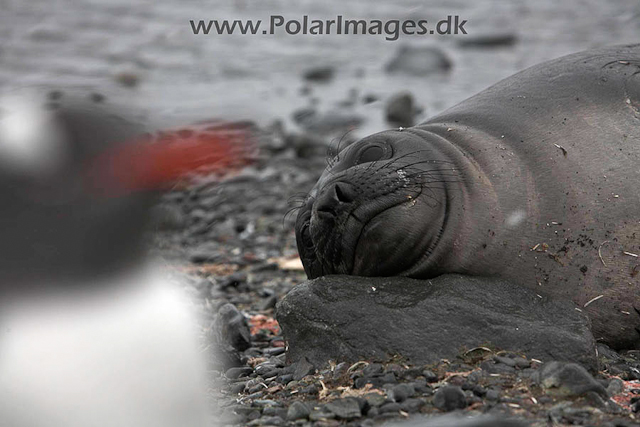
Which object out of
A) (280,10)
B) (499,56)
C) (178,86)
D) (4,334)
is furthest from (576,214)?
(280,10)

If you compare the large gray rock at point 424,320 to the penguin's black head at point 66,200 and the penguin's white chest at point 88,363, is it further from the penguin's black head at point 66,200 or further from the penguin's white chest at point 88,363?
the penguin's black head at point 66,200

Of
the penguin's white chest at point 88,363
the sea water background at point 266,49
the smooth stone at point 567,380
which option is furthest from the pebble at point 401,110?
the penguin's white chest at point 88,363

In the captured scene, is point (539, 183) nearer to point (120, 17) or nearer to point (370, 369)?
point (370, 369)

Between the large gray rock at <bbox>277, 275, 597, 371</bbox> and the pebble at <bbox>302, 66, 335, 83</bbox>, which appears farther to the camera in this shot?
the pebble at <bbox>302, 66, 335, 83</bbox>

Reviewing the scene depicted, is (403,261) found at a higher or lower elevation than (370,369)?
higher

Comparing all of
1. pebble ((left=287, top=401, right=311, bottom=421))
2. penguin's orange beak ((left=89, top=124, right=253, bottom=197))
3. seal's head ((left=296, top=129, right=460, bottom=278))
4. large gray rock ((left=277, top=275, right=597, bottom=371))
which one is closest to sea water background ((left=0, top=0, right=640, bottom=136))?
seal's head ((left=296, top=129, right=460, bottom=278))

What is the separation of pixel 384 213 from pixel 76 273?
6.51 feet

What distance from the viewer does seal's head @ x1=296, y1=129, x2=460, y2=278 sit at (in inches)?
156

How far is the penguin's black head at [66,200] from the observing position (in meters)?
2.07

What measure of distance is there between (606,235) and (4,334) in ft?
8.96

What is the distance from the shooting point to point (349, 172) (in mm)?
4102

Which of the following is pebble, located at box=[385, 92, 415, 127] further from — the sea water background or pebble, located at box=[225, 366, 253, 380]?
pebble, located at box=[225, 366, 253, 380]

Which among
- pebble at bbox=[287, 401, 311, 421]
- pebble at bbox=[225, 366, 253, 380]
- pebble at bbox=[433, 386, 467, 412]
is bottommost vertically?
pebble at bbox=[225, 366, 253, 380]

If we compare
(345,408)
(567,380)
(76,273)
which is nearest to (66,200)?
(76,273)
